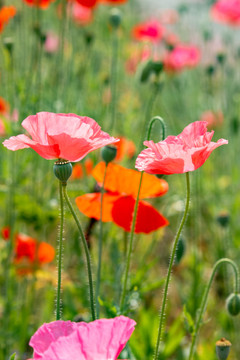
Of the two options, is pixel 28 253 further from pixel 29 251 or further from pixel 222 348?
pixel 222 348

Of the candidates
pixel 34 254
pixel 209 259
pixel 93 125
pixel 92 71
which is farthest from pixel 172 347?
pixel 92 71

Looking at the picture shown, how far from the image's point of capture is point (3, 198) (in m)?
1.88

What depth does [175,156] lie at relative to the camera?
2.46 feet

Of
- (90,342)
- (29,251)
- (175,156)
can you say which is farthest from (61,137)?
(29,251)

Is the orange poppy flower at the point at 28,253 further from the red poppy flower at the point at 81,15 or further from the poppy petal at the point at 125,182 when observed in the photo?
the red poppy flower at the point at 81,15

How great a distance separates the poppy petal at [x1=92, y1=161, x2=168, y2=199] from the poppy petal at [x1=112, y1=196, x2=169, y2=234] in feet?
0.07

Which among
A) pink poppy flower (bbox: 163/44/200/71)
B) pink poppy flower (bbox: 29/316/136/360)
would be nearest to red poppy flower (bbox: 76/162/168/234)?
pink poppy flower (bbox: 29/316/136/360)

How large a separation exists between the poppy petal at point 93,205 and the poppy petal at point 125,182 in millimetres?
42

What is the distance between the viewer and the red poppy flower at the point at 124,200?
1.07 metres

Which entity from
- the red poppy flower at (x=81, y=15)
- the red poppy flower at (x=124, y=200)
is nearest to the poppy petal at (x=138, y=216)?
the red poppy flower at (x=124, y=200)

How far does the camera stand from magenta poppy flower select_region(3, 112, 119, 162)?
76cm

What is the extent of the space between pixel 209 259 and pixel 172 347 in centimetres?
99

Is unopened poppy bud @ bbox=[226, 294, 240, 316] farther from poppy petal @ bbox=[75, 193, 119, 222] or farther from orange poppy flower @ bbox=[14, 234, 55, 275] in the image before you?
orange poppy flower @ bbox=[14, 234, 55, 275]

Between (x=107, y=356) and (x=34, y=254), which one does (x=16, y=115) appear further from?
(x=107, y=356)
